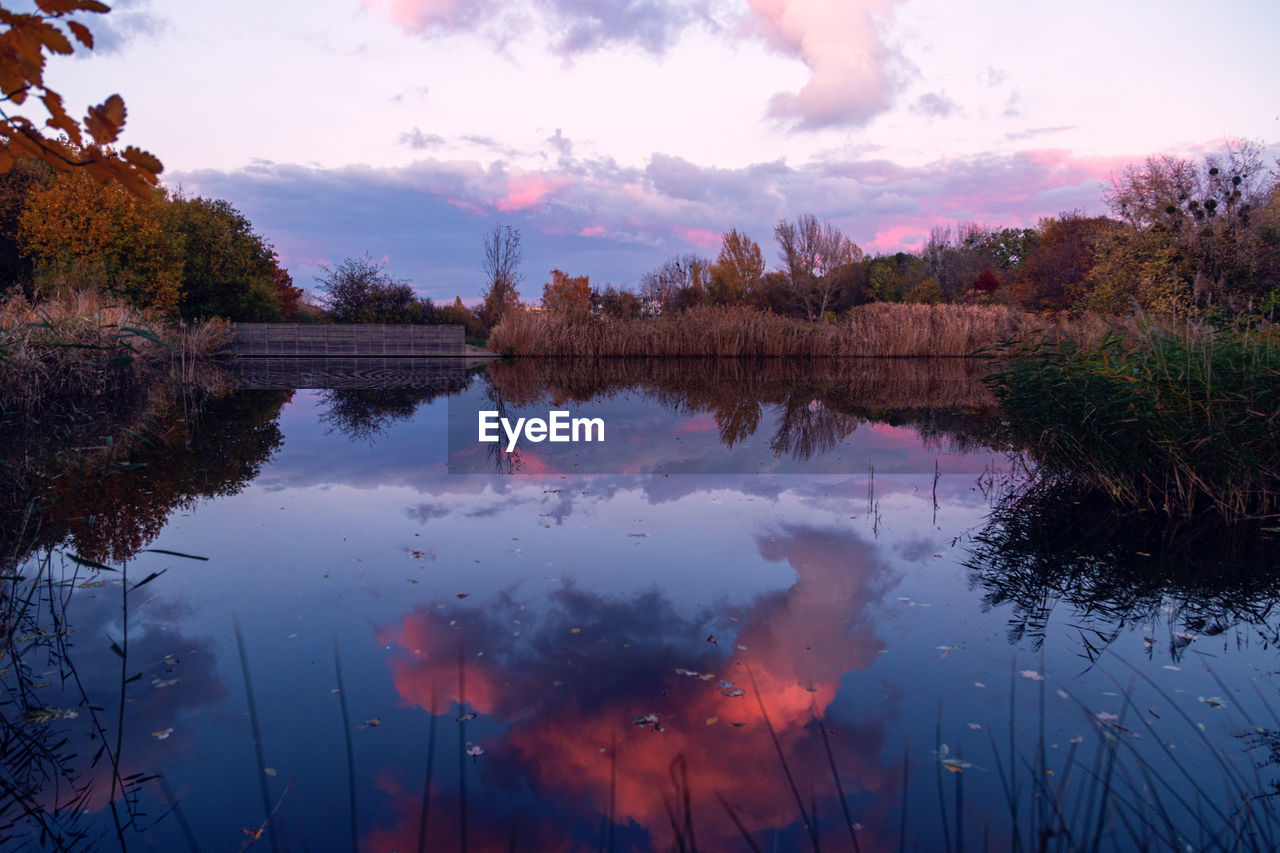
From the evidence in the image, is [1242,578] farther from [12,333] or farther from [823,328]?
[823,328]

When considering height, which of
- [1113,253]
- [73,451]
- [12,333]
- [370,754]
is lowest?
[370,754]

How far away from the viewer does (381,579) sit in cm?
436

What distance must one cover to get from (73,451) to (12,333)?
285 centimetres

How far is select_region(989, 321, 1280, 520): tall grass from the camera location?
18.0ft

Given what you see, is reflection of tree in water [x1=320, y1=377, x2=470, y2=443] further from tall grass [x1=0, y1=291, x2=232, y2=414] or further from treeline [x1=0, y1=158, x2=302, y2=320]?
treeline [x1=0, y1=158, x2=302, y2=320]

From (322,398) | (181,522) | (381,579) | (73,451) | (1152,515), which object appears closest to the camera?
(381,579)

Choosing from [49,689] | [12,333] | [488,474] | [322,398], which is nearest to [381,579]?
[49,689]

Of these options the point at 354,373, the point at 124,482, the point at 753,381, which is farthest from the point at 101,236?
the point at 124,482

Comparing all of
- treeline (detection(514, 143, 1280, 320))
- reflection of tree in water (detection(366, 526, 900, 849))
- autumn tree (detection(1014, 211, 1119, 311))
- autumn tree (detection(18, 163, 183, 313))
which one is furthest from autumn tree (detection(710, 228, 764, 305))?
reflection of tree in water (detection(366, 526, 900, 849))

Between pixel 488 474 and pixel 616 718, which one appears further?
pixel 488 474

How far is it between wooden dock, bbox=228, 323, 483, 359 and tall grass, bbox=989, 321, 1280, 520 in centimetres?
2543

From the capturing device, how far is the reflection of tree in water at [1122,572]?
3.91 meters

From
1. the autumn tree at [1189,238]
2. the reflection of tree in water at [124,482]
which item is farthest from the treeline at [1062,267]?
the reflection of tree in water at [124,482]

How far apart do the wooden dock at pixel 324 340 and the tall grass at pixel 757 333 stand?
5803 mm
